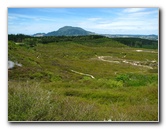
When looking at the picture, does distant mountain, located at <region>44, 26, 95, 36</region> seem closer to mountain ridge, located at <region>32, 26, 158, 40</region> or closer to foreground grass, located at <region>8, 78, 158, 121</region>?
mountain ridge, located at <region>32, 26, 158, 40</region>

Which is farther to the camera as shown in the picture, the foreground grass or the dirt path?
the dirt path

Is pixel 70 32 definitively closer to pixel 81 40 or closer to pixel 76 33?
pixel 76 33

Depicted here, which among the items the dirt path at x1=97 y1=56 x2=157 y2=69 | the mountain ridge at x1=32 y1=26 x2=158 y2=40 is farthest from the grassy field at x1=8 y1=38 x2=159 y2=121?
the mountain ridge at x1=32 y1=26 x2=158 y2=40

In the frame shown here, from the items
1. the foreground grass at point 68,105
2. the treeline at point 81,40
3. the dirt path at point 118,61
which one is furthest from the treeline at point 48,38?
the foreground grass at point 68,105

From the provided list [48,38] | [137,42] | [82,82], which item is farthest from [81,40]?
[137,42]

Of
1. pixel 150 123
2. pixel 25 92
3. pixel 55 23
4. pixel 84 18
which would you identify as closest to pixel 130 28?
pixel 84 18

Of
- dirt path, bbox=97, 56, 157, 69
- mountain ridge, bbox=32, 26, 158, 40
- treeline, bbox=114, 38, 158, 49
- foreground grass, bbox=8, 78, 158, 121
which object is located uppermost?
mountain ridge, bbox=32, 26, 158, 40

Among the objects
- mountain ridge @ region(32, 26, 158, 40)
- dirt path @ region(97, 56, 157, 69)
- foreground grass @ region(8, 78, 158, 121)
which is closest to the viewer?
foreground grass @ region(8, 78, 158, 121)
